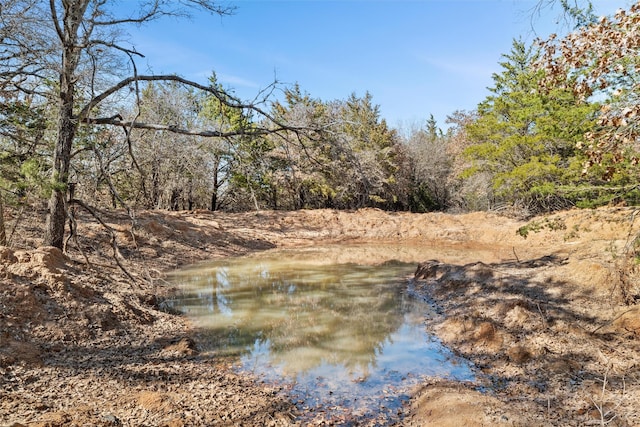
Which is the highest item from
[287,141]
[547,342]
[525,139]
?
[525,139]

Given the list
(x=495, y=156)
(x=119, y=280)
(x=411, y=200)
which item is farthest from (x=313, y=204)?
(x=119, y=280)

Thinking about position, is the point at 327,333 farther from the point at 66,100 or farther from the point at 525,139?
the point at 525,139

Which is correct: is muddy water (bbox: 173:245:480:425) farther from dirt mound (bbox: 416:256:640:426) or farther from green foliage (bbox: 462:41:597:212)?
green foliage (bbox: 462:41:597:212)

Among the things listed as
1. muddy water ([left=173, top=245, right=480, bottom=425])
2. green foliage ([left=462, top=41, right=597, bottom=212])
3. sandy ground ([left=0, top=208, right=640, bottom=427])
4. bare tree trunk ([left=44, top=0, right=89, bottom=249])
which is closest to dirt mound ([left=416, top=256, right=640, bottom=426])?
sandy ground ([left=0, top=208, right=640, bottom=427])

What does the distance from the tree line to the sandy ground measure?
139cm

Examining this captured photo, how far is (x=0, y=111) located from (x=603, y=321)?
36.7 ft

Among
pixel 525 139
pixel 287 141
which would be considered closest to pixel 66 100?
pixel 287 141

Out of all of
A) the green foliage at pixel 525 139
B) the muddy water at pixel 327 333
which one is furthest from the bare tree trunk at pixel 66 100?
the green foliage at pixel 525 139

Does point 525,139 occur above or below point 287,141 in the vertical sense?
above

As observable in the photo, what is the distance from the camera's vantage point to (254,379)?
4.64 metres

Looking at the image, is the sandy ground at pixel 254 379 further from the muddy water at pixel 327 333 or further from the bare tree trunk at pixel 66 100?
the bare tree trunk at pixel 66 100

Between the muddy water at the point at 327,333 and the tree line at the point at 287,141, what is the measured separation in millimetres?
2250

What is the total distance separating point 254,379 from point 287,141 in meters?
2.87

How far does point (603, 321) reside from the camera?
5.77m
